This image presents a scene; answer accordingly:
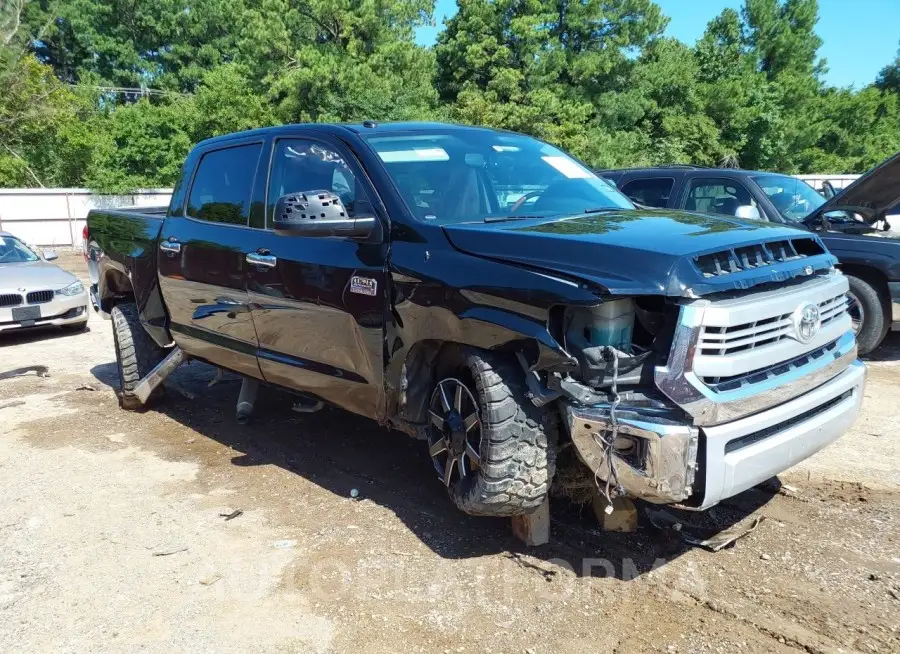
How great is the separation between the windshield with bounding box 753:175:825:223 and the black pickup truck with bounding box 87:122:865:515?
3.75m

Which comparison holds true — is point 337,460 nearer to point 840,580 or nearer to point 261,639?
point 261,639

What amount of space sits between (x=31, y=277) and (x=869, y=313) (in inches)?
369

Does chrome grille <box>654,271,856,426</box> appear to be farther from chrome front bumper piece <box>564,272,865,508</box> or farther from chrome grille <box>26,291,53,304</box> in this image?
chrome grille <box>26,291,53,304</box>

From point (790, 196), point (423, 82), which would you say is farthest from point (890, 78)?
point (790, 196)

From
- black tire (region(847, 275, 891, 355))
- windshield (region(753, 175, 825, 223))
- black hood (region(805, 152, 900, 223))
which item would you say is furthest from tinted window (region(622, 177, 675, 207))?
black tire (region(847, 275, 891, 355))

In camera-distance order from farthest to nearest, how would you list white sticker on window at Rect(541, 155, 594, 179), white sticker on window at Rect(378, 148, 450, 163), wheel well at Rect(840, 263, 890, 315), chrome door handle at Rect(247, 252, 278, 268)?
wheel well at Rect(840, 263, 890, 315)
white sticker on window at Rect(541, 155, 594, 179)
chrome door handle at Rect(247, 252, 278, 268)
white sticker on window at Rect(378, 148, 450, 163)

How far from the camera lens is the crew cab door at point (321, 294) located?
379cm

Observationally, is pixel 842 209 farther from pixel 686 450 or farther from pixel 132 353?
pixel 132 353

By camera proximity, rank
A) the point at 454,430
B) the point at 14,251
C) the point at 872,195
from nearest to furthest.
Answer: the point at 454,430 < the point at 872,195 < the point at 14,251

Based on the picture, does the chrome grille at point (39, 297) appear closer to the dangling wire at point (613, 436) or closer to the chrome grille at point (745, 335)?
the dangling wire at point (613, 436)

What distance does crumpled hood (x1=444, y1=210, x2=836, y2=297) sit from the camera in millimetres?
2795

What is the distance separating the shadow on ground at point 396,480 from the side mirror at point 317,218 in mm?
1562

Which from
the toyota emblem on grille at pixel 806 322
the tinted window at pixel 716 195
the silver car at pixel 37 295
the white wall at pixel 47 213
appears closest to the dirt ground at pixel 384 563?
the toyota emblem on grille at pixel 806 322

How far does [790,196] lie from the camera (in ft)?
25.6
